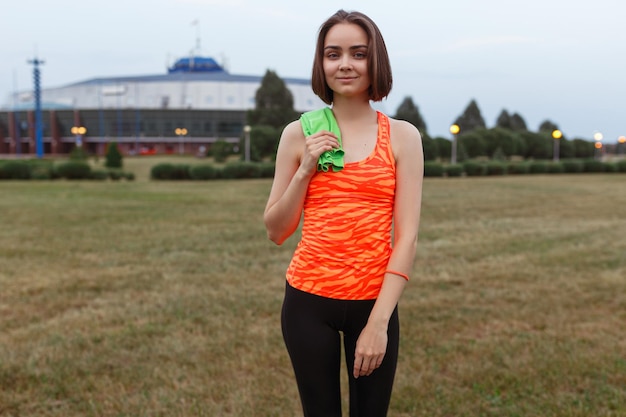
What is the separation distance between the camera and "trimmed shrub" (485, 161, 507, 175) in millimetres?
36500

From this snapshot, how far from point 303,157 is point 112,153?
3701 cm

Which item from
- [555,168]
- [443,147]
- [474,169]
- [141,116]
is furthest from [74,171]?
[141,116]

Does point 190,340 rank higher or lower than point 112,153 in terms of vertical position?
lower

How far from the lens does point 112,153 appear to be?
36781mm

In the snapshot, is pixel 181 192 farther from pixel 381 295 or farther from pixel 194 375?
pixel 381 295

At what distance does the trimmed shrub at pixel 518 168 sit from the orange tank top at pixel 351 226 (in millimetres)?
37534

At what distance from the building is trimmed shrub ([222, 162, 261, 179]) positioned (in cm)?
5152

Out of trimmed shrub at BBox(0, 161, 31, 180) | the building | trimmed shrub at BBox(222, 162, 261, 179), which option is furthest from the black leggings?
the building

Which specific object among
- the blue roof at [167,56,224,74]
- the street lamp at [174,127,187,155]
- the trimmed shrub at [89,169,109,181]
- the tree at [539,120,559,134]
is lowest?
the trimmed shrub at [89,169,109,181]

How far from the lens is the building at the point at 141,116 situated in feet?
269

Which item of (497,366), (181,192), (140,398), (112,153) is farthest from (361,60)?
(112,153)

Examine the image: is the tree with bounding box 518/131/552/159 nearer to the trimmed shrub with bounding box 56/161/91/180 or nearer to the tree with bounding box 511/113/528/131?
the tree with bounding box 511/113/528/131

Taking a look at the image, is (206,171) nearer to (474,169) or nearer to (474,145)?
(474,169)

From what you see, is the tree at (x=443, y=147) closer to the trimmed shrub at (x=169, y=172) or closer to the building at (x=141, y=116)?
the trimmed shrub at (x=169, y=172)
